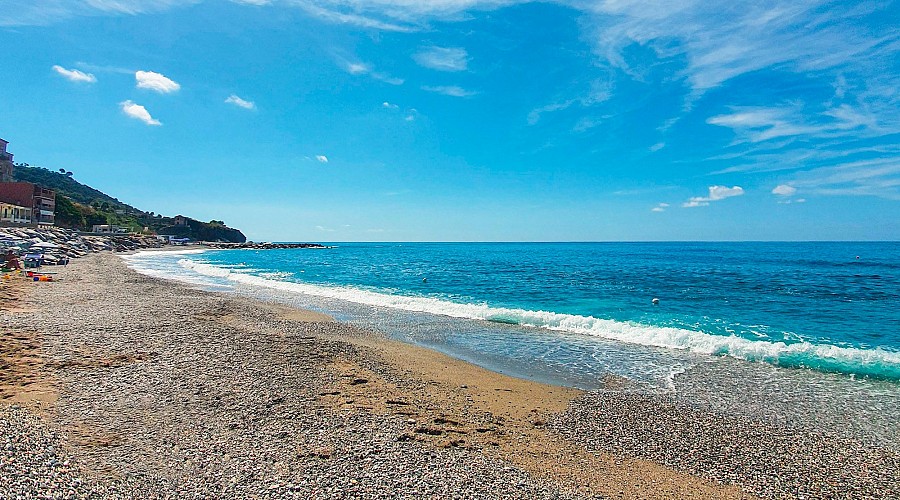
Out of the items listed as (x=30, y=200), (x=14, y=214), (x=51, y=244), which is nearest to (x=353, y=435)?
(x=51, y=244)

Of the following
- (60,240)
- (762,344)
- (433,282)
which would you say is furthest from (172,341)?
(60,240)

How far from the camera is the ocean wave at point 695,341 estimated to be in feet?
43.0

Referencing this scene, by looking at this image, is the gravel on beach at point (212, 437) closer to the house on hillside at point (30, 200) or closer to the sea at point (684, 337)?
the sea at point (684, 337)

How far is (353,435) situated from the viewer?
7039mm

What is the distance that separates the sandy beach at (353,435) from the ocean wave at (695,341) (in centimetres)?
630

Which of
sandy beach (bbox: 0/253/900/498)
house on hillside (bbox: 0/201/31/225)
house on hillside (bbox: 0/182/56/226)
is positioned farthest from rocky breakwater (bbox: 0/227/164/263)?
sandy beach (bbox: 0/253/900/498)

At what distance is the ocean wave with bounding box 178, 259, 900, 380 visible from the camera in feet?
43.0

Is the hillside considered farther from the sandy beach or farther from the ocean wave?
the sandy beach

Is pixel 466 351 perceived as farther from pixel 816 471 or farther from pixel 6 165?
pixel 6 165

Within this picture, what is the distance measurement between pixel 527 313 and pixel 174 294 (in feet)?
61.1

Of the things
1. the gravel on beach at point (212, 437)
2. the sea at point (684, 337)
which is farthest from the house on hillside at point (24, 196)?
the gravel on beach at point (212, 437)

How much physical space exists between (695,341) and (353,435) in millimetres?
13282

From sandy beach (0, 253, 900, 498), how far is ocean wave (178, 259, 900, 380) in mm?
6301

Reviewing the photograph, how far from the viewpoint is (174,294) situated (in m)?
23.4
